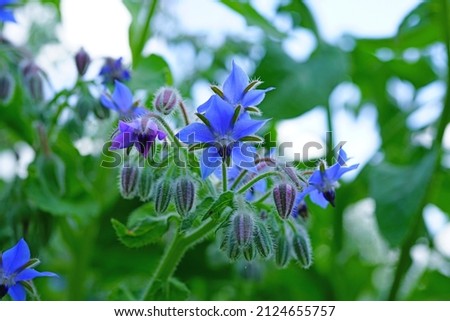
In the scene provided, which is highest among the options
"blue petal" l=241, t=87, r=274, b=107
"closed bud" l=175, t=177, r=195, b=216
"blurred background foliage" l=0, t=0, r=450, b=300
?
"blue petal" l=241, t=87, r=274, b=107

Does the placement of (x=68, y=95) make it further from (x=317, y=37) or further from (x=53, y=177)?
(x=317, y=37)

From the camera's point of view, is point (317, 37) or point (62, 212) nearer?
point (62, 212)

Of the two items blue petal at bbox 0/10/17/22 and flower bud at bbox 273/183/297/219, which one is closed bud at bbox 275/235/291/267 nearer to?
flower bud at bbox 273/183/297/219

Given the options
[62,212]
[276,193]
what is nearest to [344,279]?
[62,212]

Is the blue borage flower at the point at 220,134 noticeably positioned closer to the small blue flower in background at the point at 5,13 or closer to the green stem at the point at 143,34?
the small blue flower in background at the point at 5,13

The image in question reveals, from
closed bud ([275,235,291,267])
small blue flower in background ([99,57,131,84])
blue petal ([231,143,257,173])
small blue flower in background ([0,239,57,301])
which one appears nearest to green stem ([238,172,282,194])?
blue petal ([231,143,257,173])

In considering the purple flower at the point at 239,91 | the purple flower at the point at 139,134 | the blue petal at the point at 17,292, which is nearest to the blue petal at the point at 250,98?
the purple flower at the point at 239,91
